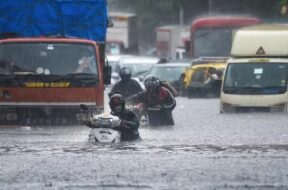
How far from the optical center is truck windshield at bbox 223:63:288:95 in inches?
1095

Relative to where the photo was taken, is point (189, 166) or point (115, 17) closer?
point (189, 166)

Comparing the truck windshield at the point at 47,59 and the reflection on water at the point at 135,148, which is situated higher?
the truck windshield at the point at 47,59

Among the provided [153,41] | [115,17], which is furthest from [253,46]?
[153,41]

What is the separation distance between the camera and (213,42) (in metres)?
44.3

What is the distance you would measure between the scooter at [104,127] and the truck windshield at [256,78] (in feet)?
35.0

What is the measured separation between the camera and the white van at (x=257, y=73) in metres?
27.6

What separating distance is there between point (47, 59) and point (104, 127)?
15.7 feet

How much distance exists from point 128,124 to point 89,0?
265 inches

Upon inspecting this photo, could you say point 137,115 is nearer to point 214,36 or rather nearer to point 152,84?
point 152,84

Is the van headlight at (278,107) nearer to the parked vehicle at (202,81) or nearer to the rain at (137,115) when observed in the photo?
the rain at (137,115)

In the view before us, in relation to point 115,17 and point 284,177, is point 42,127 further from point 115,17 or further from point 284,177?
point 115,17

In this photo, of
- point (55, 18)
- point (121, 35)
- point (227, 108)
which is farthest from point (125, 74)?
point (121, 35)

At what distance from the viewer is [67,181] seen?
41.6 feet

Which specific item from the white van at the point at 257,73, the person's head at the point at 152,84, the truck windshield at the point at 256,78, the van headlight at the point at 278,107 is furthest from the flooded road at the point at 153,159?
the truck windshield at the point at 256,78
